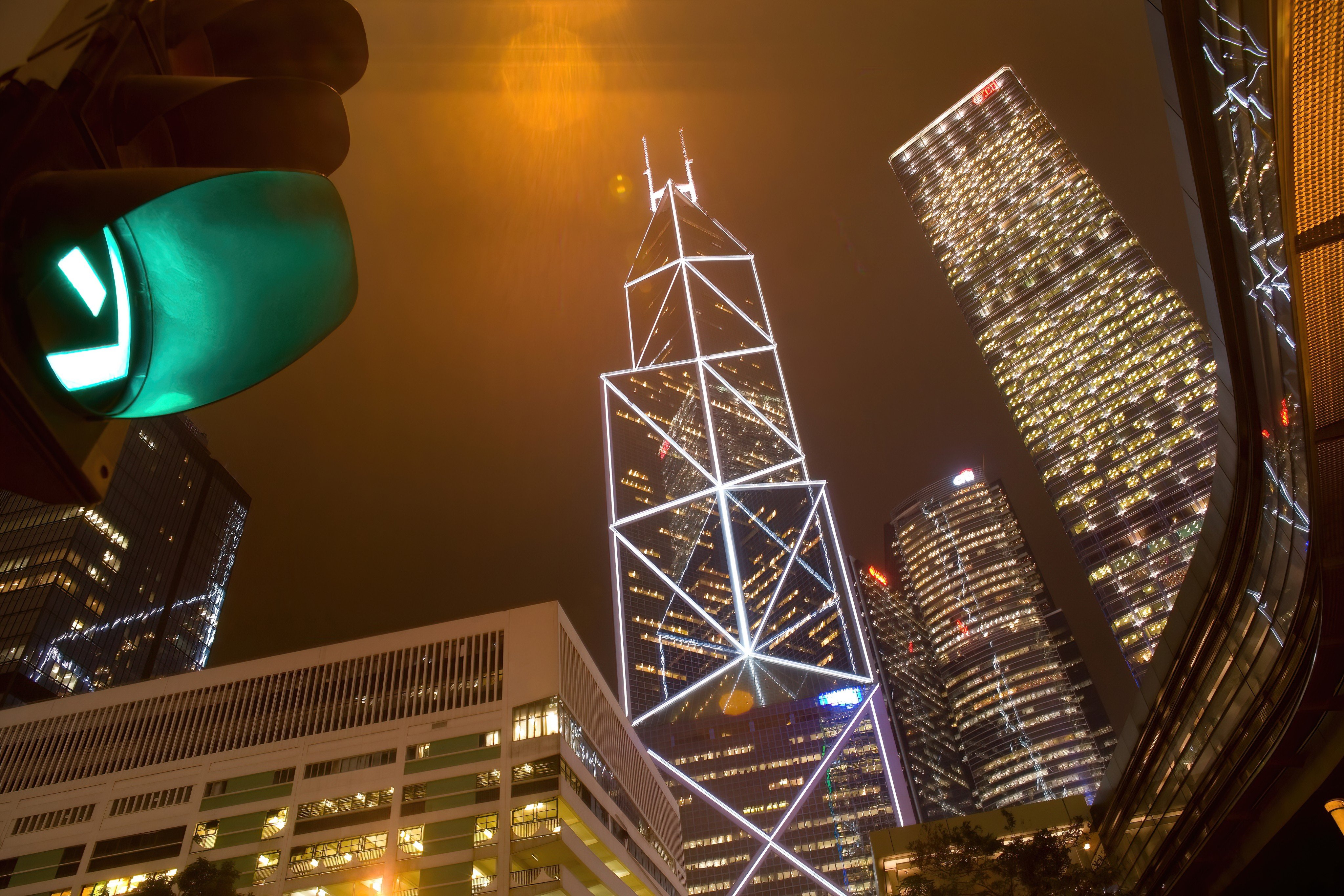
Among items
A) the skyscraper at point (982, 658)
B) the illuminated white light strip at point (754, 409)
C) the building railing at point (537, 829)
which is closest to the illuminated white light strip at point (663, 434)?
the illuminated white light strip at point (754, 409)

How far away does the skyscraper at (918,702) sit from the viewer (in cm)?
13225

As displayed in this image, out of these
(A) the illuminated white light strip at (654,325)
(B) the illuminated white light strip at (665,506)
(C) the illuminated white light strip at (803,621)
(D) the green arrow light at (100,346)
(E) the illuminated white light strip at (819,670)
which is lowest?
(D) the green arrow light at (100,346)

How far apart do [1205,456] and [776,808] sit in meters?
56.2

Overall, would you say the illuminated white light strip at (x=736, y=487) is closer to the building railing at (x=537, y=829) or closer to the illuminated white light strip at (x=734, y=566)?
the illuminated white light strip at (x=734, y=566)

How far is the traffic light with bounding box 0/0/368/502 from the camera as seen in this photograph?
1.65 metres

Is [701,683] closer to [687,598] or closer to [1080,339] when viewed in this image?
[687,598]

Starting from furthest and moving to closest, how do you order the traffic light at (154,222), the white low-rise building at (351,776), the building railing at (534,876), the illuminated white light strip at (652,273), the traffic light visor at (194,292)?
the illuminated white light strip at (652,273), the white low-rise building at (351,776), the building railing at (534,876), the traffic light visor at (194,292), the traffic light at (154,222)

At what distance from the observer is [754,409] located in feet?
276

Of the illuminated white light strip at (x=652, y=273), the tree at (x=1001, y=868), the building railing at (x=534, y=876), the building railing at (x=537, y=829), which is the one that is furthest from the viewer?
the illuminated white light strip at (x=652, y=273)

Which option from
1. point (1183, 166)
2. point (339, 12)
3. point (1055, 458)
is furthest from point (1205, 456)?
point (339, 12)

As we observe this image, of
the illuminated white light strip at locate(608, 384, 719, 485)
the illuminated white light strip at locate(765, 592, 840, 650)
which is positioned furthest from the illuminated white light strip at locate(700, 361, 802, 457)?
the illuminated white light strip at locate(765, 592, 840, 650)

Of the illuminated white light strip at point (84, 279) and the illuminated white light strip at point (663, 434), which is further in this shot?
the illuminated white light strip at point (663, 434)

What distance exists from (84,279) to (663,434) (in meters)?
78.3

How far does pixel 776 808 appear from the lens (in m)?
71.9
